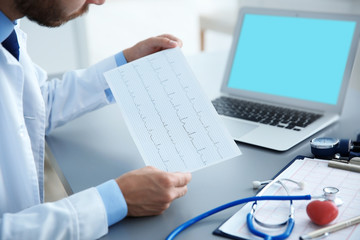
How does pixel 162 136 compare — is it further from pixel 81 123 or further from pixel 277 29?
pixel 277 29

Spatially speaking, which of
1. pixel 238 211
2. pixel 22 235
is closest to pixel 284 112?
pixel 238 211

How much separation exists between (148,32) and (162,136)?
2.63m

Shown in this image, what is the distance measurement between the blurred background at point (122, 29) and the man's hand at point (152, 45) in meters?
1.75

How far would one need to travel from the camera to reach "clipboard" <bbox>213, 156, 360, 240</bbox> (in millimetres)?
678

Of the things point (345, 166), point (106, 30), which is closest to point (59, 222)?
point (345, 166)

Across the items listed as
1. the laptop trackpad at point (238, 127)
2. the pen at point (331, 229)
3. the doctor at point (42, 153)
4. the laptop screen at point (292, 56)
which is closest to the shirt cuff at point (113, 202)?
the doctor at point (42, 153)

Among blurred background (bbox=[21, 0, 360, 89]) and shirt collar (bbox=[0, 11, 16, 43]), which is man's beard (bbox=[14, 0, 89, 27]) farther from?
blurred background (bbox=[21, 0, 360, 89])

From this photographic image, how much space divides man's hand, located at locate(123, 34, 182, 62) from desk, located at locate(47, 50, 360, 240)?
7.5 inches

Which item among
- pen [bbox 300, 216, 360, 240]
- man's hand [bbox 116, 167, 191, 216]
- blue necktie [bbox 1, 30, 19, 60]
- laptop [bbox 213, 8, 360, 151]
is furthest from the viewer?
laptop [bbox 213, 8, 360, 151]

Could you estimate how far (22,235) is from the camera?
2.27 feet

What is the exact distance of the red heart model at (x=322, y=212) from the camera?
676 mm

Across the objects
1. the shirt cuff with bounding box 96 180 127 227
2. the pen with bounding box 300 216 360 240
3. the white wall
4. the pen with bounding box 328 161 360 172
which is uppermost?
the pen with bounding box 328 161 360 172

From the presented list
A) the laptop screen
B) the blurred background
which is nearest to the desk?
the laptop screen

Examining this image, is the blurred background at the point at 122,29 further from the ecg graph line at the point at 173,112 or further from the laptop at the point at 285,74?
the ecg graph line at the point at 173,112
